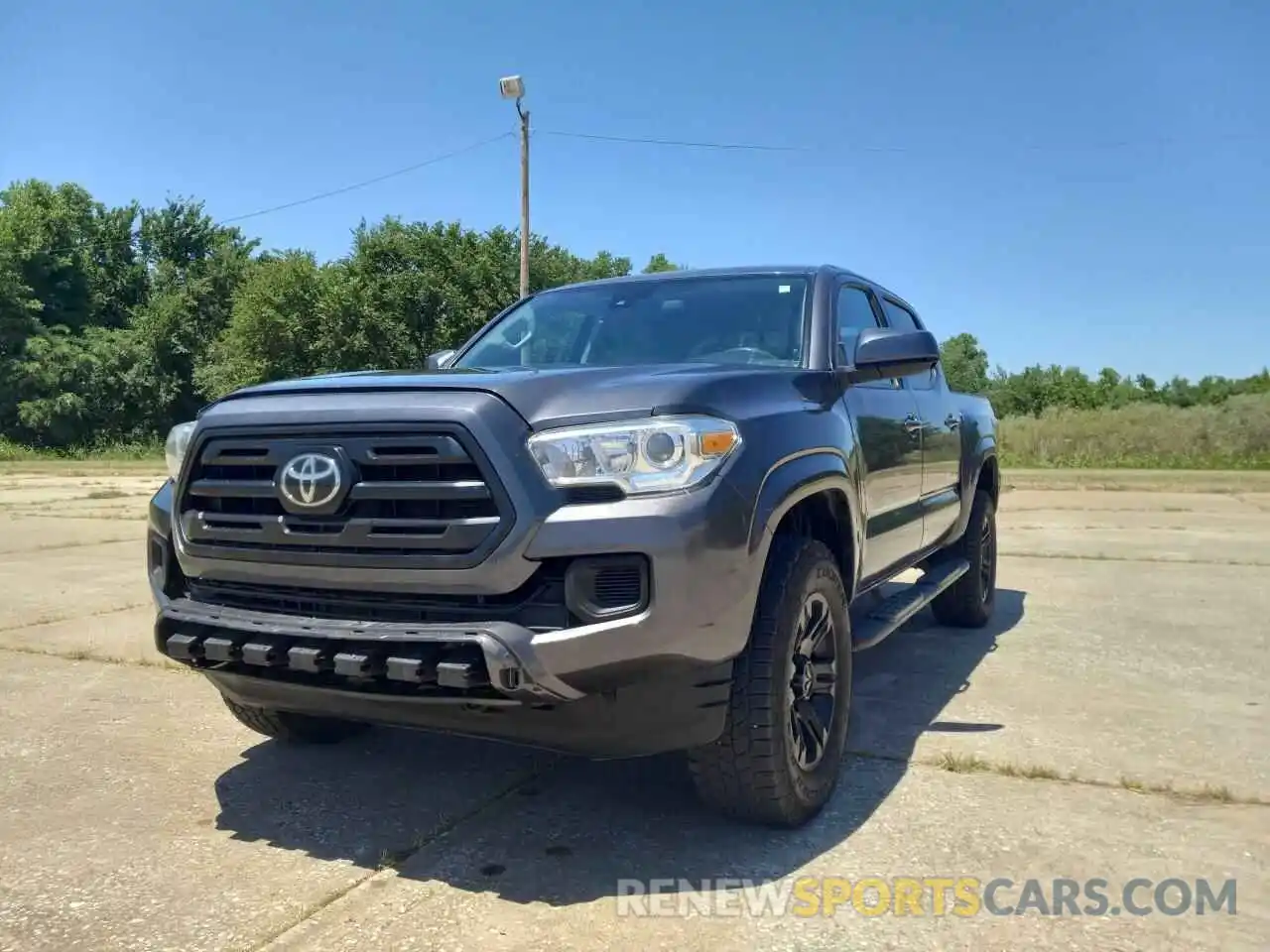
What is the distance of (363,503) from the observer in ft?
8.89

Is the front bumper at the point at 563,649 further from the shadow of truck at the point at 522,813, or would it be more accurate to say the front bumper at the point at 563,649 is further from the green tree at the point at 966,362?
the green tree at the point at 966,362

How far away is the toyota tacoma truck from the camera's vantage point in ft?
8.25

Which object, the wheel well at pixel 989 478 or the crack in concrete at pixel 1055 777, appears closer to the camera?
the crack in concrete at pixel 1055 777

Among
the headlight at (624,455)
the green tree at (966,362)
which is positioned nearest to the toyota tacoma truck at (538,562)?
the headlight at (624,455)

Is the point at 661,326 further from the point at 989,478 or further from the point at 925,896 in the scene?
the point at 989,478

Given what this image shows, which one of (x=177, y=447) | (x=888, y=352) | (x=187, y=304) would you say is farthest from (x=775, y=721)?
(x=187, y=304)

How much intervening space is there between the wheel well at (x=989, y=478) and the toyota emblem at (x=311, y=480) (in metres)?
4.58

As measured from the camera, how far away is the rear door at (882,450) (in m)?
3.84

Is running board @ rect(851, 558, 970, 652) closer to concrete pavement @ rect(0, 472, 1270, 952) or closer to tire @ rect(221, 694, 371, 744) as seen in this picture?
concrete pavement @ rect(0, 472, 1270, 952)

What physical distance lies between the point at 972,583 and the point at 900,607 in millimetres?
1940

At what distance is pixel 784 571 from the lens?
2932 millimetres

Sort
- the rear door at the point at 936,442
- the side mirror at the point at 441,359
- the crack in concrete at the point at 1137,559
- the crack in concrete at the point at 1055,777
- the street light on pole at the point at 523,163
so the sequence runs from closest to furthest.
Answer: the crack in concrete at the point at 1055,777, the side mirror at the point at 441,359, the rear door at the point at 936,442, the crack in concrete at the point at 1137,559, the street light on pole at the point at 523,163

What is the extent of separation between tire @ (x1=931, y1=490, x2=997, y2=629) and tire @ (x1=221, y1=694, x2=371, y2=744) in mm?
3469

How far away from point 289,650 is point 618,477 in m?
0.97
